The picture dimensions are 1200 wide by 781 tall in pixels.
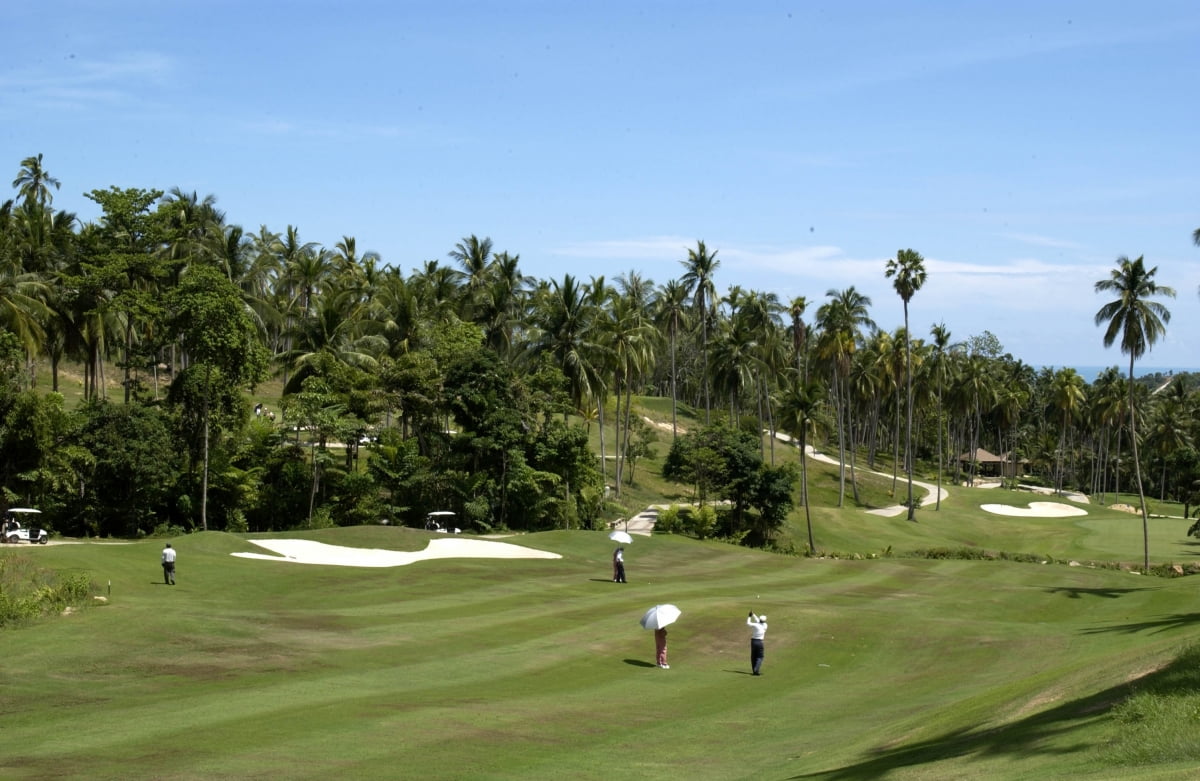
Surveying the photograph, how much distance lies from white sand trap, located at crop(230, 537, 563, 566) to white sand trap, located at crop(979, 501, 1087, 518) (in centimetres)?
6516

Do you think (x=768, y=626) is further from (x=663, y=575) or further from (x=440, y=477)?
(x=440, y=477)

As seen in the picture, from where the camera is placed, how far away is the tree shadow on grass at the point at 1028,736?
55.1 feet

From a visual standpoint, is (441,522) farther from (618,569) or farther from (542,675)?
(542,675)

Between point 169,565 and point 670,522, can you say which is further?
point 670,522

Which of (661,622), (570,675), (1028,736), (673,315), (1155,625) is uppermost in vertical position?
(673,315)

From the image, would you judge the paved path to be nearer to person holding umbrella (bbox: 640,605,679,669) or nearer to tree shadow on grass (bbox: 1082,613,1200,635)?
tree shadow on grass (bbox: 1082,613,1200,635)

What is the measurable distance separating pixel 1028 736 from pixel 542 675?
522 inches

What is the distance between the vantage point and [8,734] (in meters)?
19.8

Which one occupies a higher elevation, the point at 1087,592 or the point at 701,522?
the point at 701,522

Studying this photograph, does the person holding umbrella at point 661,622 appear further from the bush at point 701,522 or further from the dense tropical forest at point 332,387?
the bush at point 701,522

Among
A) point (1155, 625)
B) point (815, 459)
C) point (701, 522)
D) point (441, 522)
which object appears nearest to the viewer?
point (1155, 625)

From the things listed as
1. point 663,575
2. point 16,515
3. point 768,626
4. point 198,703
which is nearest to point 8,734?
point 198,703

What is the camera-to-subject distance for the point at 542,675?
27.6 m

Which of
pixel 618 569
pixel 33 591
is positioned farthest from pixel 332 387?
pixel 33 591
